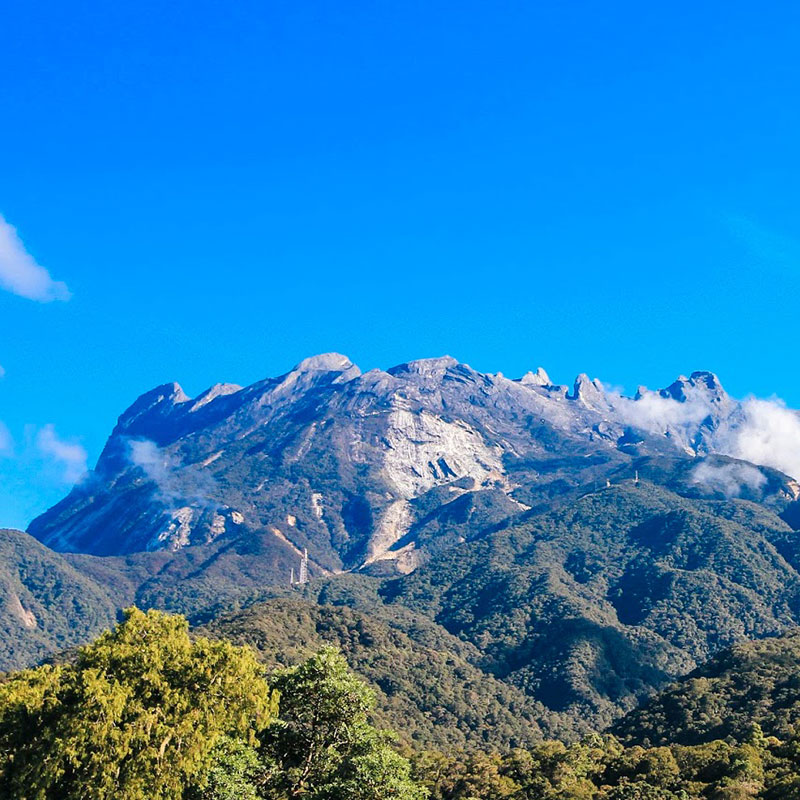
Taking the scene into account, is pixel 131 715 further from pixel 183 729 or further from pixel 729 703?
pixel 729 703

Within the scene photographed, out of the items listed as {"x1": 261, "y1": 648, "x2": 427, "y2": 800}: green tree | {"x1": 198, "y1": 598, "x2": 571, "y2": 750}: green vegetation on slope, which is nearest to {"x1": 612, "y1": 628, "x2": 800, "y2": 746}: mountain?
{"x1": 198, "y1": 598, "x2": 571, "y2": 750}: green vegetation on slope

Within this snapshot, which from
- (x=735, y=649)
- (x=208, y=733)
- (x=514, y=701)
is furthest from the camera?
(x=514, y=701)

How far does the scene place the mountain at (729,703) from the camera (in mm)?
110188

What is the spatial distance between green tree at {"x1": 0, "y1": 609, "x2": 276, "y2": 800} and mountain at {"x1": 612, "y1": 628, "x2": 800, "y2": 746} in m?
82.3

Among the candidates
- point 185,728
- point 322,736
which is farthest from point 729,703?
point 185,728

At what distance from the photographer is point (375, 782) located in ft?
121

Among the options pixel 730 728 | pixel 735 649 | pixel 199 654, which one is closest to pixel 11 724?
pixel 199 654

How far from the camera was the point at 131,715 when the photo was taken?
37062 mm

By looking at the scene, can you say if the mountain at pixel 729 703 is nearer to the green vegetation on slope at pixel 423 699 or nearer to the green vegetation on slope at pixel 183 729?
the green vegetation on slope at pixel 423 699

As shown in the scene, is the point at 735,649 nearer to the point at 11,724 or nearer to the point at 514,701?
the point at 514,701

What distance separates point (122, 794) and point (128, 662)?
5659mm

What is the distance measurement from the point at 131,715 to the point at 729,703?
110749 millimetres

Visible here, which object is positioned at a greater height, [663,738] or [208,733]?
[663,738]

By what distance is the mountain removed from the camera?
110188 mm
